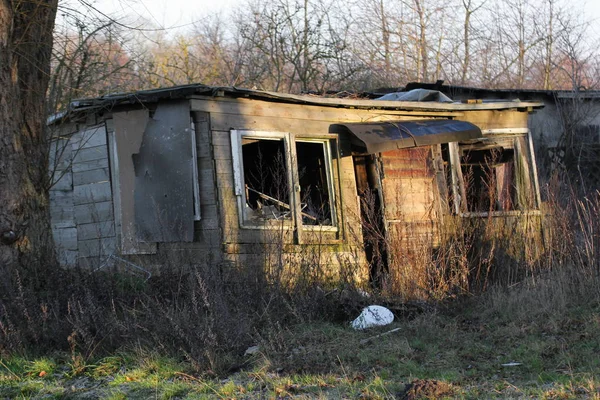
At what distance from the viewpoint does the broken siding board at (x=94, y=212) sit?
34.1 ft

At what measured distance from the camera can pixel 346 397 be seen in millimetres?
5223

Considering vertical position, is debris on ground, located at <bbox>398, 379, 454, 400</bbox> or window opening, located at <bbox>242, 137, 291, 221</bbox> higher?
window opening, located at <bbox>242, 137, 291, 221</bbox>

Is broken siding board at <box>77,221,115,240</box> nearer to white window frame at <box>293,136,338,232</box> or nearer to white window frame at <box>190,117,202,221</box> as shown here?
white window frame at <box>190,117,202,221</box>

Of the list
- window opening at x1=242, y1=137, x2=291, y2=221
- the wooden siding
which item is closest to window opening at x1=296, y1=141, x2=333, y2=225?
window opening at x1=242, y1=137, x2=291, y2=221

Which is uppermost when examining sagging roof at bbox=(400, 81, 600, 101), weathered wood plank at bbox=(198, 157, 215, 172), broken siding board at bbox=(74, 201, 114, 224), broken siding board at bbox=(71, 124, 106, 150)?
sagging roof at bbox=(400, 81, 600, 101)

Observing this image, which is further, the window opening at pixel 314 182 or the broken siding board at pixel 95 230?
the window opening at pixel 314 182

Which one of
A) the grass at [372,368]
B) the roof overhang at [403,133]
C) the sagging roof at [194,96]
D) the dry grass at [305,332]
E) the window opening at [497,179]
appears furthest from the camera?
the window opening at [497,179]

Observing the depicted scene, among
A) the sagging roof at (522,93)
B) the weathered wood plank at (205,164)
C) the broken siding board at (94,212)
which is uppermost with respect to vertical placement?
the sagging roof at (522,93)

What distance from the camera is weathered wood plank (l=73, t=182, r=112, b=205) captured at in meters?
10.4

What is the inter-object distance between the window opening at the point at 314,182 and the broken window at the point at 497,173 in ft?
7.33

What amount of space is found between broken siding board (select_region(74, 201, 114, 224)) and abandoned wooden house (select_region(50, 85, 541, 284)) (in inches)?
0.7

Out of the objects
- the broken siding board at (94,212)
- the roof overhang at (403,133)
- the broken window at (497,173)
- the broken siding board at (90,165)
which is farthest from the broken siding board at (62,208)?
the broken window at (497,173)

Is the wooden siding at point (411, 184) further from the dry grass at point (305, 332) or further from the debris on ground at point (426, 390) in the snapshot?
the debris on ground at point (426, 390)

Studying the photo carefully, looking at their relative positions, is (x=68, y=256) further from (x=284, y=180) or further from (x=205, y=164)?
(x=284, y=180)
